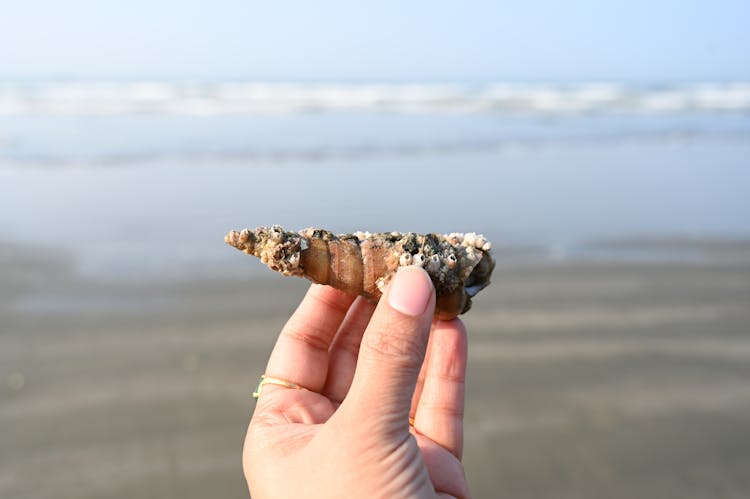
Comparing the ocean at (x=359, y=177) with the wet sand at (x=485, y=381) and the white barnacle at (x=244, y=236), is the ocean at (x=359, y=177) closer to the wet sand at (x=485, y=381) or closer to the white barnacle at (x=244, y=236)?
the wet sand at (x=485, y=381)

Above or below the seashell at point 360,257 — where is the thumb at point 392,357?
below

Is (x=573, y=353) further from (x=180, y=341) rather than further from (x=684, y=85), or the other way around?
(x=684, y=85)

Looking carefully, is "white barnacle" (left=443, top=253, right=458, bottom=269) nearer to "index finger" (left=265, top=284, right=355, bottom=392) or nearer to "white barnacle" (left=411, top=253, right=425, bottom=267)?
"white barnacle" (left=411, top=253, right=425, bottom=267)

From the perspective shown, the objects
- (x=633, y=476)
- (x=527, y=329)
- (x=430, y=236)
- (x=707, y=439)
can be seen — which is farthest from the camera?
(x=527, y=329)

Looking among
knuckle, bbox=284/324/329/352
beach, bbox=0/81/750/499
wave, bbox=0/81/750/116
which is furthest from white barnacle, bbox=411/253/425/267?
wave, bbox=0/81/750/116

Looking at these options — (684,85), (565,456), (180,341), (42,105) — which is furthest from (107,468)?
(684,85)

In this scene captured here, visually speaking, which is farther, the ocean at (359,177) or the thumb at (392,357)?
the ocean at (359,177)

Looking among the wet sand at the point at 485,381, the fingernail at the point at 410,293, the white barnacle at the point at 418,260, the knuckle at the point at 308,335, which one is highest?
the white barnacle at the point at 418,260

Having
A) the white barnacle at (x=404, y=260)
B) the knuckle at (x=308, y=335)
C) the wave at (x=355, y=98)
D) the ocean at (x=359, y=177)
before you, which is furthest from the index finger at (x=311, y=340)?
the wave at (x=355, y=98)
